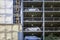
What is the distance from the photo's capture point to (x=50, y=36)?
15508 mm

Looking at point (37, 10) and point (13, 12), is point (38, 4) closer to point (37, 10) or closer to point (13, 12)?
point (37, 10)

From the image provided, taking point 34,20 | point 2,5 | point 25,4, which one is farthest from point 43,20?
point 2,5

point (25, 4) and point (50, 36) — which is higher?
point (25, 4)

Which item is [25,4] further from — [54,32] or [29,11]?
[54,32]

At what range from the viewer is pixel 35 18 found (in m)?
16.2

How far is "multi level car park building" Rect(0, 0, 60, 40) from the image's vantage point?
15.9m

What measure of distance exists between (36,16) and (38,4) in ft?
3.13

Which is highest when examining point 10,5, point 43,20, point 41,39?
point 10,5

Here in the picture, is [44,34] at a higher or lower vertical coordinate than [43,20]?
lower

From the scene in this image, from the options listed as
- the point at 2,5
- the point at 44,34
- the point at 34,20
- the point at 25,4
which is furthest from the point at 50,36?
the point at 2,5

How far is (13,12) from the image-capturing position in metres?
16.0

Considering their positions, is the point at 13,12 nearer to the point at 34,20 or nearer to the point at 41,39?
the point at 34,20

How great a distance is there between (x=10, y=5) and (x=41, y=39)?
11.6ft

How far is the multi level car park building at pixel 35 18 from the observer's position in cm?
1595
